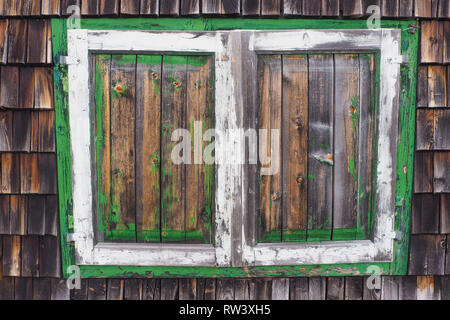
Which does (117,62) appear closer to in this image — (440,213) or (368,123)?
(368,123)

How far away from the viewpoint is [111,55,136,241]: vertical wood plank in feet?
6.15

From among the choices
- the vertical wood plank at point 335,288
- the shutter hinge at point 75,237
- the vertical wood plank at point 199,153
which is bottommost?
the vertical wood plank at point 335,288

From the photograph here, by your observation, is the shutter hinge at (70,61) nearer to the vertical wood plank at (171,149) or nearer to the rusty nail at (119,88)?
the rusty nail at (119,88)

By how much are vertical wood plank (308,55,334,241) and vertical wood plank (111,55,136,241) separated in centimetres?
105

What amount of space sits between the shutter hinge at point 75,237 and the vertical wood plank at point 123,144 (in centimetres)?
20

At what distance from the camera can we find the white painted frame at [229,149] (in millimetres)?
1829

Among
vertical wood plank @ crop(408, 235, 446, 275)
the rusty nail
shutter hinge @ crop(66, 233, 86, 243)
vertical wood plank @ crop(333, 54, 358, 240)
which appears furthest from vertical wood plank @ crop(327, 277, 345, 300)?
the rusty nail

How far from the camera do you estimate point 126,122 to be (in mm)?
1896

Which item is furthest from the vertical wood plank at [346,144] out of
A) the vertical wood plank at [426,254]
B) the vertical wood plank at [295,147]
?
the vertical wood plank at [426,254]

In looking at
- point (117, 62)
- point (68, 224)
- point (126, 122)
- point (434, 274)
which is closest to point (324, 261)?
point (434, 274)

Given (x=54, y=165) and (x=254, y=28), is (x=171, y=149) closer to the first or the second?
(x=54, y=165)

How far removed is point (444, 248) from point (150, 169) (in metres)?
1.88

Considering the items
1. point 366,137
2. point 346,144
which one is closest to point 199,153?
point 346,144

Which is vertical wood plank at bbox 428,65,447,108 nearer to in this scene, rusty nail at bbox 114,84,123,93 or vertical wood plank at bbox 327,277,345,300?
vertical wood plank at bbox 327,277,345,300
